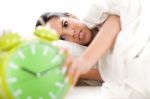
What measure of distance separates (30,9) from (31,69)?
921mm

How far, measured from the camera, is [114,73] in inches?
37.9

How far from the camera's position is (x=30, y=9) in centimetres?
148

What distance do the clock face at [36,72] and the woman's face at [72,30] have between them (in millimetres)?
484

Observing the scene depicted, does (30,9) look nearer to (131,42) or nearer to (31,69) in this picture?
(131,42)


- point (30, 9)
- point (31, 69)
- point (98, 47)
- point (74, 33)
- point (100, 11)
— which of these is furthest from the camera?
point (30, 9)

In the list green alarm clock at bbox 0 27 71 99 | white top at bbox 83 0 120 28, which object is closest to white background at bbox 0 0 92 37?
white top at bbox 83 0 120 28

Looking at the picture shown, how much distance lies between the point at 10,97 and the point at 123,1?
0.47 m

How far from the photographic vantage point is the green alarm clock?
1.93 feet

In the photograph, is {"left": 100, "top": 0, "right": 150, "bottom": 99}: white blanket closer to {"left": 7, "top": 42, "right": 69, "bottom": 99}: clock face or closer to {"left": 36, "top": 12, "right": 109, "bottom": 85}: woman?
{"left": 36, "top": 12, "right": 109, "bottom": 85}: woman

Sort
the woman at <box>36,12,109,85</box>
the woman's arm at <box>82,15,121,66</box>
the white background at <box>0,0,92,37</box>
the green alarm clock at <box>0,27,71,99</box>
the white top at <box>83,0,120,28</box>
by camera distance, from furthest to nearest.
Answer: the white background at <box>0,0,92,37</box>
the woman at <box>36,12,109,85</box>
the white top at <box>83,0,120,28</box>
the woman's arm at <box>82,15,121,66</box>
the green alarm clock at <box>0,27,71,99</box>

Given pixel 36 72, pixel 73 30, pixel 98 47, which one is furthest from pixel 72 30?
pixel 36 72

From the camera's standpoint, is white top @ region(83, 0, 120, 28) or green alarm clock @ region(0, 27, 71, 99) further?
white top @ region(83, 0, 120, 28)

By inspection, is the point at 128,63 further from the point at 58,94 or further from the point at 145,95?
the point at 58,94

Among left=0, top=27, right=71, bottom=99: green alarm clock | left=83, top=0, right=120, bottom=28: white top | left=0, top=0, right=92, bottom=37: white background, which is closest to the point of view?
left=0, top=27, right=71, bottom=99: green alarm clock
